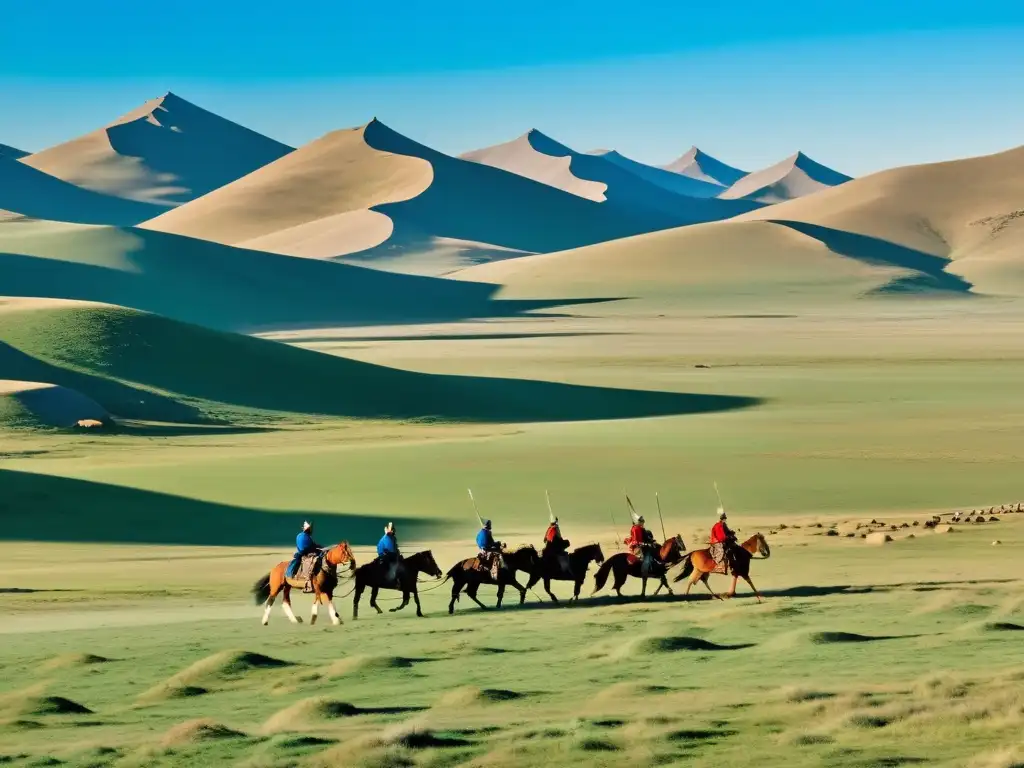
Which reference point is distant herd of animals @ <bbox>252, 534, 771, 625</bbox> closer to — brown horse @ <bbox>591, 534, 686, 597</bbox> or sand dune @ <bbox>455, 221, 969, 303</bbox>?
brown horse @ <bbox>591, 534, 686, 597</bbox>

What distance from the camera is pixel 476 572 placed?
68.7ft

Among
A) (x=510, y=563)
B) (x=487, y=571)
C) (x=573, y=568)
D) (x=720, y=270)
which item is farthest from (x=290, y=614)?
(x=720, y=270)

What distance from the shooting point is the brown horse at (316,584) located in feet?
64.4

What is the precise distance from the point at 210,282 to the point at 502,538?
349 ft

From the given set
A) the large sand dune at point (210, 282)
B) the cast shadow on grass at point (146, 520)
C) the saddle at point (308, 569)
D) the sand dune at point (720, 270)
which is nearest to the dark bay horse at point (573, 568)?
the saddle at point (308, 569)

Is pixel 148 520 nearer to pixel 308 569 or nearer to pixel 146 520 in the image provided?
pixel 146 520

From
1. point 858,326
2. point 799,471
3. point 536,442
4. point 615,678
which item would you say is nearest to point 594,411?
point 536,442

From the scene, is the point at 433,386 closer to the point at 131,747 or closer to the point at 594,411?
the point at 594,411

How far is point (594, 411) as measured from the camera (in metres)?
57.0

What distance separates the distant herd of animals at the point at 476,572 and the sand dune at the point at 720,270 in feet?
396

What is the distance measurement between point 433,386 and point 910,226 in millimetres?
144235

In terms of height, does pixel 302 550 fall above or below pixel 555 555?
above

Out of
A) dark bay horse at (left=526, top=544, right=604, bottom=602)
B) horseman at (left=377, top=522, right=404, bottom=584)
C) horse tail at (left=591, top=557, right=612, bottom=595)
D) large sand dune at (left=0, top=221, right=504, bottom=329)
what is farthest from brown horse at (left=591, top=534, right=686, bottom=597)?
large sand dune at (left=0, top=221, right=504, bottom=329)

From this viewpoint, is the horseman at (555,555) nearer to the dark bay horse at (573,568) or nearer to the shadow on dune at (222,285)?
the dark bay horse at (573,568)
